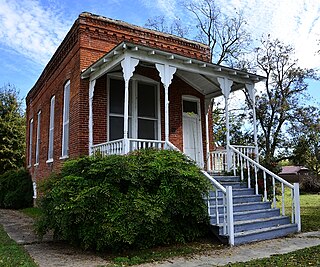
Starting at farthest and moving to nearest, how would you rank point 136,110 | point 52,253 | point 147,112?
1. point 147,112
2. point 136,110
3. point 52,253

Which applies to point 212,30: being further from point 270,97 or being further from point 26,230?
point 26,230

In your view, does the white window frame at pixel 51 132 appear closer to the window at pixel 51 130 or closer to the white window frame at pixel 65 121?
the window at pixel 51 130

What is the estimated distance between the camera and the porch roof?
8.70m

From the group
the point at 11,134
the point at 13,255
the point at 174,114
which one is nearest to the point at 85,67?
the point at 174,114

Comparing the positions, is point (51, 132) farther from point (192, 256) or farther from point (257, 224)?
point (192, 256)

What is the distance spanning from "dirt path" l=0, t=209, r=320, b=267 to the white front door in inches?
208

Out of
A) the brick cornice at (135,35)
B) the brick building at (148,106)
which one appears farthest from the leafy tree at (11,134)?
the brick cornice at (135,35)

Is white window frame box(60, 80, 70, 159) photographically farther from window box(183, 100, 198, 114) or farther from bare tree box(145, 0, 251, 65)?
bare tree box(145, 0, 251, 65)

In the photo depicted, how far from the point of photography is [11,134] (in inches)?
1035

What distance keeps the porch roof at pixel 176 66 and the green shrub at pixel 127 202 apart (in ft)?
9.40

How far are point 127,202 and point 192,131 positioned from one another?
6648mm

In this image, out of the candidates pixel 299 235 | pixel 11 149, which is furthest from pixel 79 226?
pixel 11 149

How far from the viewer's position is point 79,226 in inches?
253

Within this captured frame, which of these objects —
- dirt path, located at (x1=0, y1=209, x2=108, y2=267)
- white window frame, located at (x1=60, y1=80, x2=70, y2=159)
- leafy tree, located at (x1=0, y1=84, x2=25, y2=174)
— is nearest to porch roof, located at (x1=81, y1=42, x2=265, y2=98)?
white window frame, located at (x1=60, y1=80, x2=70, y2=159)
